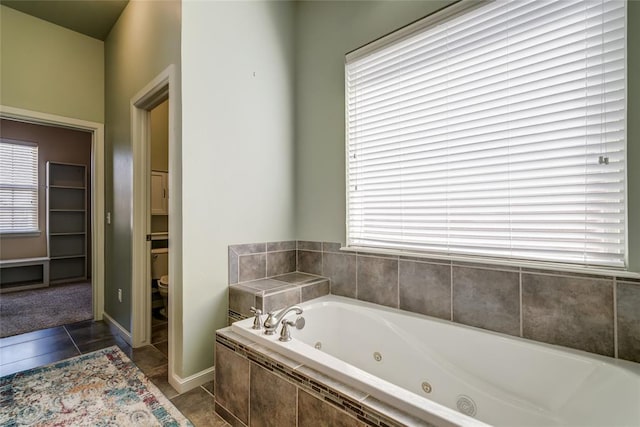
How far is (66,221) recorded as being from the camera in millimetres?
4965

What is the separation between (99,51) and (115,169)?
1431mm

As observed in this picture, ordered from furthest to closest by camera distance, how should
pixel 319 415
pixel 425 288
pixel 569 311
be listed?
pixel 425 288, pixel 569 311, pixel 319 415

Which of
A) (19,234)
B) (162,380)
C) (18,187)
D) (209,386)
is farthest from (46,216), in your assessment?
(209,386)

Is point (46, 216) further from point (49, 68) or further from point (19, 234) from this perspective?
point (49, 68)

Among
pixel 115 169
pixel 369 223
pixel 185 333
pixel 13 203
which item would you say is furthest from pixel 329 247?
pixel 13 203

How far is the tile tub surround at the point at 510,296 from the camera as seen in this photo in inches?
50.5

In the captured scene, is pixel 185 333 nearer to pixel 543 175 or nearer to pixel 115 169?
pixel 115 169

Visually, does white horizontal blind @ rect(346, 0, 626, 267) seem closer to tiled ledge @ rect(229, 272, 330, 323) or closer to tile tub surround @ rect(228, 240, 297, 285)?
tiled ledge @ rect(229, 272, 330, 323)

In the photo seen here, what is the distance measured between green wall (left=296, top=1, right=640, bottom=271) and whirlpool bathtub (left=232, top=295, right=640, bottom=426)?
0.73 metres

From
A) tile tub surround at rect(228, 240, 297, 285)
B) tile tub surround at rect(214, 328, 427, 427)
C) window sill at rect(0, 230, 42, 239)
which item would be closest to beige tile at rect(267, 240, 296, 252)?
tile tub surround at rect(228, 240, 297, 285)

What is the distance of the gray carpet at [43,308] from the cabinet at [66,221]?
0.47 meters

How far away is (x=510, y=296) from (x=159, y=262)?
327 centimetres

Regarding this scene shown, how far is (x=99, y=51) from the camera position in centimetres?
324

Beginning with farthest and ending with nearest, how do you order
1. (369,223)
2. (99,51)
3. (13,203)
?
(13,203) < (99,51) < (369,223)
